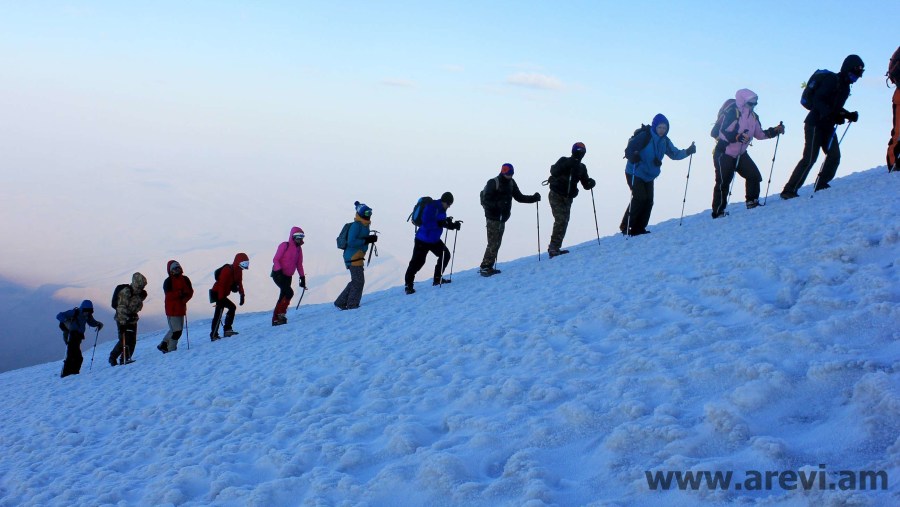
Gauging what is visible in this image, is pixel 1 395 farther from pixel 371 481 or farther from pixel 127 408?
pixel 371 481

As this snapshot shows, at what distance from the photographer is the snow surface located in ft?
13.4

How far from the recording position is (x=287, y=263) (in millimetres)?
13547

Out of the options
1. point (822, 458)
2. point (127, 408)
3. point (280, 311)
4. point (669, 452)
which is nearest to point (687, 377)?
point (669, 452)

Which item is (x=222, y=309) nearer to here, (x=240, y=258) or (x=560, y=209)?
(x=240, y=258)

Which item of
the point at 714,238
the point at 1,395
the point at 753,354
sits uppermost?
the point at 714,238

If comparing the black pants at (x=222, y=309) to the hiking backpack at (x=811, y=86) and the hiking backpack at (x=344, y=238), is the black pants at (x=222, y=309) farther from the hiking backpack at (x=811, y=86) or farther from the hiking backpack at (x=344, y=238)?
the hiking backpack at (x=811, y=86)

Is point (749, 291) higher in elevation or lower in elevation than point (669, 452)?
higher

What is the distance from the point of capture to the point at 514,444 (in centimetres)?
473

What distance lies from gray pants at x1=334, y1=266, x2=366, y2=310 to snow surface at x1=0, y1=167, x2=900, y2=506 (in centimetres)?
292

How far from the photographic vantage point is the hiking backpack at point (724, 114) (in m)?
11.9

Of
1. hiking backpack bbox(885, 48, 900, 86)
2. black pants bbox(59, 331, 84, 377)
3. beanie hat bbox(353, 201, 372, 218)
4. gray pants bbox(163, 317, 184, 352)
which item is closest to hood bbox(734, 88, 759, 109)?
hiking backpack bbox(885, 48, 900, 86)

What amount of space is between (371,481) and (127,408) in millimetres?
5411

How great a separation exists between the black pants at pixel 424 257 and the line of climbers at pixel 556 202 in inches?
0.8

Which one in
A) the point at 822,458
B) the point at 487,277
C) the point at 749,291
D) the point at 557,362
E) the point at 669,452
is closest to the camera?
the point at 822,458
